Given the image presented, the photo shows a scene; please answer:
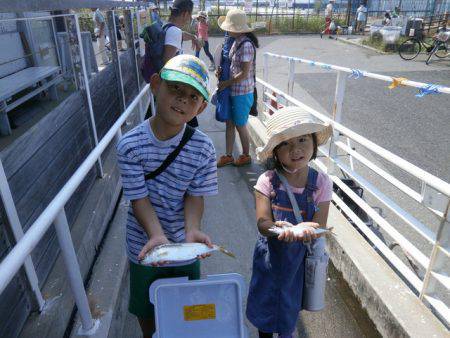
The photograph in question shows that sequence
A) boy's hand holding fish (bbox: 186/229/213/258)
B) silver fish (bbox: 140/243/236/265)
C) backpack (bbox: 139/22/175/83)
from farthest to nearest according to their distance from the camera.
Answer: backpack (bbox: 139/22/175/83)
boy's hand holding fish (bbox: 186/229/213/258)
silver fish (bbox: 140/243/236/265)

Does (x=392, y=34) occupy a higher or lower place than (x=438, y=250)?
lower

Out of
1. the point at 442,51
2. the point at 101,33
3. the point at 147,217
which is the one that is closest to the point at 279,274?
the point at 147,217

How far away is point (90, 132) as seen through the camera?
3.38 meters

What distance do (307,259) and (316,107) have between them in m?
6.36

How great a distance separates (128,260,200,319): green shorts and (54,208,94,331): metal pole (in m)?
0.22

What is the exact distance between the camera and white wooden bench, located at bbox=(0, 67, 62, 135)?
2496 mm

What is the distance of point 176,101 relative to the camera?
1452mm

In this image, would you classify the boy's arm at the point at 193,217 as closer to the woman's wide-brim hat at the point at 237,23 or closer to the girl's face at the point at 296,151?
the girl's face at the point at 296,151

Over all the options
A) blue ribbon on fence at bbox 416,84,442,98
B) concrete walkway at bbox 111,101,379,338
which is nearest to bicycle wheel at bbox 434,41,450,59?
concrete walkway at bbox 111,101,379,338

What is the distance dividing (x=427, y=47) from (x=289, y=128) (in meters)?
15.2

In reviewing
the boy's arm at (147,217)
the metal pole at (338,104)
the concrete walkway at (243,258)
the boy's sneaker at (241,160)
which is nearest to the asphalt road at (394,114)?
the metal pole at (338,104)

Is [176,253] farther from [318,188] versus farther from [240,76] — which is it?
[240,76]

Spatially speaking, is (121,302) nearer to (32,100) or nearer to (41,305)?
(41,305)

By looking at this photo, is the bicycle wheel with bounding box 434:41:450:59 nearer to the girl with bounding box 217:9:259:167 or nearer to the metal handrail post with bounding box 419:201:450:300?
the girl with bounding box 217:9:259:167
